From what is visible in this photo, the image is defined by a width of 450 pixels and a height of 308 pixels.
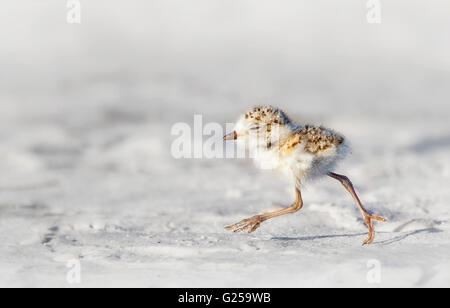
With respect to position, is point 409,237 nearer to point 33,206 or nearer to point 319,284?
point 319,284

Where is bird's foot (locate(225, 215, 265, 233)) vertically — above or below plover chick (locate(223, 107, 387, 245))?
below

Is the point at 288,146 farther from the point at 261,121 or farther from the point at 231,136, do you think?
the point at 231,136

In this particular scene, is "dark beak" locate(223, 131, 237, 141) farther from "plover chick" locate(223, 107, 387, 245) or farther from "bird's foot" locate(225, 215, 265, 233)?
"bird's foot" locate(225, 215, 265, 233)

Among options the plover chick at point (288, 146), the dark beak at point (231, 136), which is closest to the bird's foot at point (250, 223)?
the plover chick at point (288, 146)

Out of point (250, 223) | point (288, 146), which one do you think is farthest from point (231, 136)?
point (250, 223)

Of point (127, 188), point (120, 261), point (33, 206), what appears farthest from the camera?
point (127, 188)

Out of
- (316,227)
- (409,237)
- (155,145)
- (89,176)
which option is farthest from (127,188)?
(409,237)

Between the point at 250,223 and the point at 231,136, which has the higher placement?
the point at 231,136

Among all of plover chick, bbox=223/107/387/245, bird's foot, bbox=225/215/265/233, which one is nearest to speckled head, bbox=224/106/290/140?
plover chick, bbox=223/107/387/245
